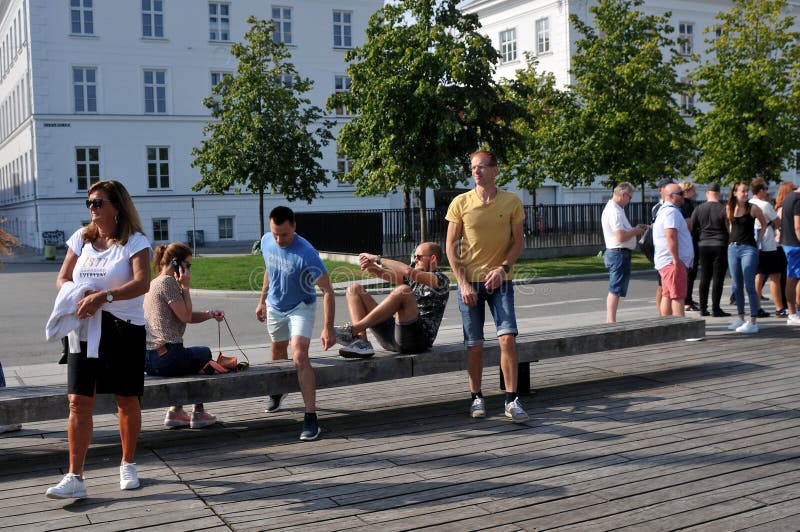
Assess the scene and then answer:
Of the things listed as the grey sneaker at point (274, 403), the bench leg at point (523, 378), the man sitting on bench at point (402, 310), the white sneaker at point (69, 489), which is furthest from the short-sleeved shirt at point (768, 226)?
the white sneaker at point (69, 489)

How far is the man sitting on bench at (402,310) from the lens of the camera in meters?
6.81

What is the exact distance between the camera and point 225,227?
1855 inches

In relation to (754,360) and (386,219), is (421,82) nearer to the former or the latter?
(386,219)

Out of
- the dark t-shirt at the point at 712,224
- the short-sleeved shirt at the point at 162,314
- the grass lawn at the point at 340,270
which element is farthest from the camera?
the grass lawn at the point at 340,270

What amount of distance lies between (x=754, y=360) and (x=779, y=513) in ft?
15.3

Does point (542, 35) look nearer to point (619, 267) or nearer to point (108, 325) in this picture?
point (619, 267)

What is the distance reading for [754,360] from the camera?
8883mm

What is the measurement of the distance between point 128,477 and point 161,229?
137ft

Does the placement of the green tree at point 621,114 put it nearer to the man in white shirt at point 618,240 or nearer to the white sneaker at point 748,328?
the white sneaker at point 748,328

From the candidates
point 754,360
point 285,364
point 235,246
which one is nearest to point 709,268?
point 754,360

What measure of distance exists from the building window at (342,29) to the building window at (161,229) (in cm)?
1408

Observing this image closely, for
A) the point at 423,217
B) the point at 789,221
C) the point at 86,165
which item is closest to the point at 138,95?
the point at 86,165

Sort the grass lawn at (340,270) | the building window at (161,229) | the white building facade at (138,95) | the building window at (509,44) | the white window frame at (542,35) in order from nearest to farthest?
the grass lawn at (340,270) < the white building facade at (138,95) < the building window at (161,229) < the white window frame at (542,35) < the building window at (509,44)

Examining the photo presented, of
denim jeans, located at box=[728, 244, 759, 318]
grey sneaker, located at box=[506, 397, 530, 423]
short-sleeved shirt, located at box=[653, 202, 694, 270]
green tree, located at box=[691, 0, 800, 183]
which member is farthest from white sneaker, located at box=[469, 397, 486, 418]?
green tree, located at box=[691, 0, 800, 183]
